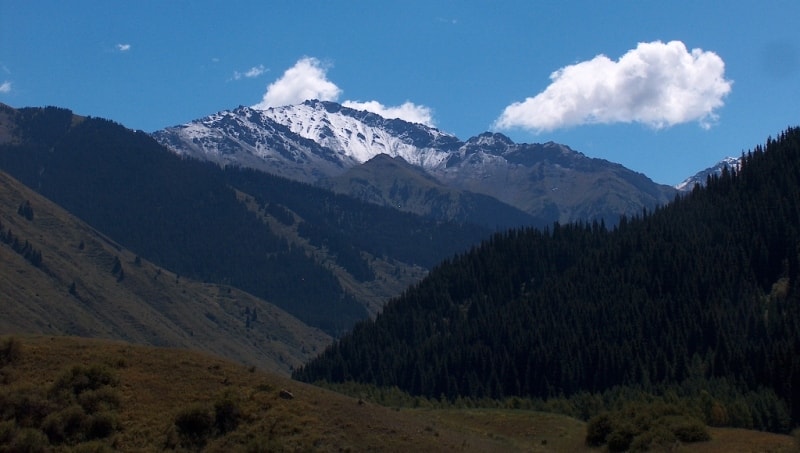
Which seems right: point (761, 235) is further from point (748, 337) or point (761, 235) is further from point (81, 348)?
point (81, 348)

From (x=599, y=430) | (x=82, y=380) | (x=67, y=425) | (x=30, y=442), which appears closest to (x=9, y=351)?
(x=82, y=380)

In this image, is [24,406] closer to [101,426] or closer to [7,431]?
[7,431]

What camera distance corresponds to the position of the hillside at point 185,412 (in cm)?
6550

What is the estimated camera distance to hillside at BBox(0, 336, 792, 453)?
6550 centimetres

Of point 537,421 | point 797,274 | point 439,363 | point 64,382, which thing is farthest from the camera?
point 439,363

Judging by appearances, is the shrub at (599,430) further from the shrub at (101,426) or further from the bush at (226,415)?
the shrub at (101,426)

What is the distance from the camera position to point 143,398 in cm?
7162

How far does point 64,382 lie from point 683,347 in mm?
121504

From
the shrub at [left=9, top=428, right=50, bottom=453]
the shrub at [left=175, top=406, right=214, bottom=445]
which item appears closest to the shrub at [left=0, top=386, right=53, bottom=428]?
the shrub at [left=9, top=428, right=50, bottom=453]

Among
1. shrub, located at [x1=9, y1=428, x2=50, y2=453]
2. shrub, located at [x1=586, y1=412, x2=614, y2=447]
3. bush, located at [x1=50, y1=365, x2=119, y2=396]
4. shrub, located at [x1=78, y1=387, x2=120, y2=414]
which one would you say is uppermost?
bush, located at [x1=50, y1=365, x2=119, y2=396]

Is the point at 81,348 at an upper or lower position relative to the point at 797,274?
lower

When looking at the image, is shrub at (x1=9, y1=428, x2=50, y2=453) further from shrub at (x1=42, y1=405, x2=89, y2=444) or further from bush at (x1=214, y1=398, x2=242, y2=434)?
bush at (x1=214, y1=398, x2=242, y2=434)

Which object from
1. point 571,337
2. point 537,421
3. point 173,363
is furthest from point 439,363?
point 173,363

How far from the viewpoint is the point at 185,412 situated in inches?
2657
